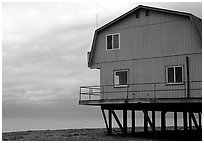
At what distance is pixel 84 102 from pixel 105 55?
10.9 ft

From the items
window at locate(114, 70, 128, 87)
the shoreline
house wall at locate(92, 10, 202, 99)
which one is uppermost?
house wall at locate(92, 10, 202, 99)

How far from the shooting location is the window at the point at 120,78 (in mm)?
27195

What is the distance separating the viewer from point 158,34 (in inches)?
1037

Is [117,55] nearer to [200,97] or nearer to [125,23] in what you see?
[125,23]

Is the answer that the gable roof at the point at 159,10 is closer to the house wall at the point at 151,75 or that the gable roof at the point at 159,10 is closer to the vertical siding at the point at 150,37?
the vertical siding at the point at 150,37

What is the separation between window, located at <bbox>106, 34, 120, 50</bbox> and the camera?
91.5 ft

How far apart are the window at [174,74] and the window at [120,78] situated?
2.87 metres

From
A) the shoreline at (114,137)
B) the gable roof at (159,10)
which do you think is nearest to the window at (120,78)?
the gable roof at (159,10)

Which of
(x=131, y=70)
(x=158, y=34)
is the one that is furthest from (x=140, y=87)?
(x=158, y=34)

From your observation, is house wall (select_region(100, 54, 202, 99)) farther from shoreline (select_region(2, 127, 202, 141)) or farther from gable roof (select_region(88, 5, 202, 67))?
shoreline (select_region(2, 127, 202, 141))

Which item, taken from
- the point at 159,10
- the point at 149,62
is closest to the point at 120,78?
the point at 149,62

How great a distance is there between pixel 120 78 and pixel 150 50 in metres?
2.69

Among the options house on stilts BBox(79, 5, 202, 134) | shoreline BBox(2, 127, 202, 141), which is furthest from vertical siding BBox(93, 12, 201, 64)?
shoreline BBox(2, 127, 202, 141)

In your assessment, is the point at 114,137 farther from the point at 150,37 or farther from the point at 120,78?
the point at 150,37
